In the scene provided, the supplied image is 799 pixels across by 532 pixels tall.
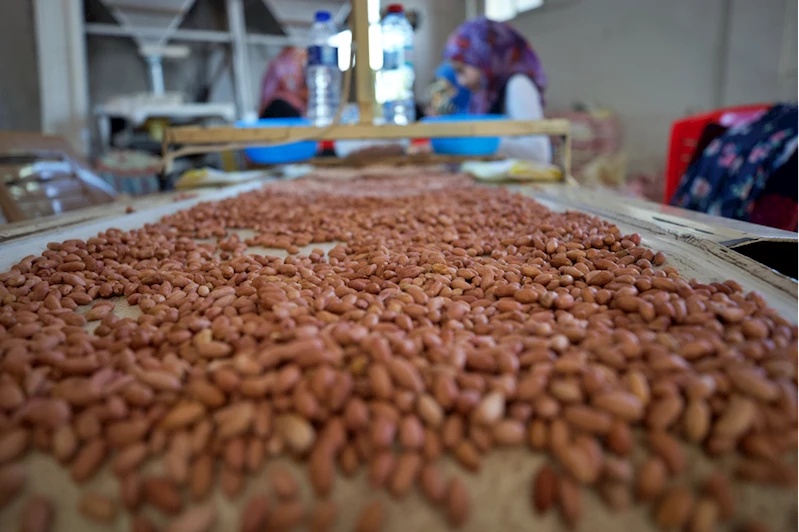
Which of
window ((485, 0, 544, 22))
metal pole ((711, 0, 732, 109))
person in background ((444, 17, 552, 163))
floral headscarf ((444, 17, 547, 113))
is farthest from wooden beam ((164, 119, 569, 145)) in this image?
window ((485, 0, 544, 22))

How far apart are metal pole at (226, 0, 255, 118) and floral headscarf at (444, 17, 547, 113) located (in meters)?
2.76

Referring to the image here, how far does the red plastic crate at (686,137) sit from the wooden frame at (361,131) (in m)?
1.03

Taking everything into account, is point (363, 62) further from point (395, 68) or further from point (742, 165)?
point (742, 165)

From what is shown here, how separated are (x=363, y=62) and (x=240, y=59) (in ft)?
13.0

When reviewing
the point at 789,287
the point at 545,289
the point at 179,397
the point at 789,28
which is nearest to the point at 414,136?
the point at 545,289

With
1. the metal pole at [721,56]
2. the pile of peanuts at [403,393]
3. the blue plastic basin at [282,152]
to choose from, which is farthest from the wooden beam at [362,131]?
the metal pole at [721,56]

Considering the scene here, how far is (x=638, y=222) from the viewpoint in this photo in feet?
3.90

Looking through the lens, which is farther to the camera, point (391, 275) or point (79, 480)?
point (391, 275)

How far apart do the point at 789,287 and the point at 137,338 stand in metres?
0.95

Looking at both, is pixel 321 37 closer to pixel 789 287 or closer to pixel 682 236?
pixel 682 236

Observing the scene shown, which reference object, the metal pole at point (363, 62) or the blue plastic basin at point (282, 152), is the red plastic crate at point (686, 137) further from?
the blue plastic basin at point (282, 152)

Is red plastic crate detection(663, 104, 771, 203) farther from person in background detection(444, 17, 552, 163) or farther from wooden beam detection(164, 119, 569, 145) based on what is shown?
wooden beam detection(164, 119, 569, 145)

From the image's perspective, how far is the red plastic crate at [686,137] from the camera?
249 centimetres

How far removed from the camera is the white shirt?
9.98 feet
